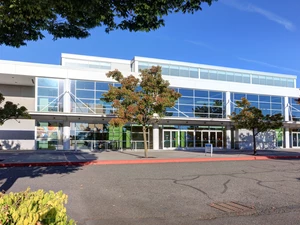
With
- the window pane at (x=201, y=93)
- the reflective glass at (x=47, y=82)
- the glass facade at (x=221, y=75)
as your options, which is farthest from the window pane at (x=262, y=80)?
the reflective glass at (x=47, y=82)

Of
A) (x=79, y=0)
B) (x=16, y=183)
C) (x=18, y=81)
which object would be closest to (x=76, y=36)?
(x=79, y=0)

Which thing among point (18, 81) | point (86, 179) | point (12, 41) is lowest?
point (86, 179)

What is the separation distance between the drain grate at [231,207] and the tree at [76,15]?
411cm

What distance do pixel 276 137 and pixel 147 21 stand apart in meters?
36.9

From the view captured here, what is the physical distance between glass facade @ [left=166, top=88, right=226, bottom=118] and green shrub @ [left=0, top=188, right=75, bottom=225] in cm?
2902

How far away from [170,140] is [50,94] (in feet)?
45.0

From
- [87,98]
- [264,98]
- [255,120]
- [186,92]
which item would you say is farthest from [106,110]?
[264,98]

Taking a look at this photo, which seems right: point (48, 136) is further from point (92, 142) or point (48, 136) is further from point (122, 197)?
point (122, 197)

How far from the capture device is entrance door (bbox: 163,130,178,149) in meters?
33.1

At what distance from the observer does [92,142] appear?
30.3 meters

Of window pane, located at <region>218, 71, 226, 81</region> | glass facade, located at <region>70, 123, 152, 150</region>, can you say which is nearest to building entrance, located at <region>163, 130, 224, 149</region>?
glass facade, located at <region>70, 123, 152, 150</region>

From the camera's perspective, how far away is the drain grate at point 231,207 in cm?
630

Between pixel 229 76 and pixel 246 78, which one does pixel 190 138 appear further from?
pixel 246 78

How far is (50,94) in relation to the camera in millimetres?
28406
